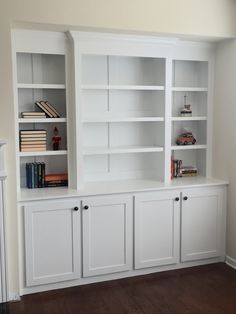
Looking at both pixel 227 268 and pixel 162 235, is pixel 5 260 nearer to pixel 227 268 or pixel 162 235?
pixel 162 235

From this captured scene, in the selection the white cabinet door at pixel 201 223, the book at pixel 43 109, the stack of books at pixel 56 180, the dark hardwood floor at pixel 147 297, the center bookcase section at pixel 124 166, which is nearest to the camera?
the dark hardwood floor at pixel 147 297

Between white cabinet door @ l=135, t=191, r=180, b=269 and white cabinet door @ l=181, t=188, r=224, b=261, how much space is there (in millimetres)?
89

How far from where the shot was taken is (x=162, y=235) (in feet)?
12.2

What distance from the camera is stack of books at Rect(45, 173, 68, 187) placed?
369 cm

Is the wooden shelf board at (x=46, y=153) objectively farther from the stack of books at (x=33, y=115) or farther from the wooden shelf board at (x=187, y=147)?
the wooden shelf board at (x=187, y=147)

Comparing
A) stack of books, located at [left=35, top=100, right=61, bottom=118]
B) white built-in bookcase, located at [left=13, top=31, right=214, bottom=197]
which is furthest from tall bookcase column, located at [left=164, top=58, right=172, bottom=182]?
stack of books, located at [left=35, top=100, right=61, bottom=118]

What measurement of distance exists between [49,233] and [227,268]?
5.81ft

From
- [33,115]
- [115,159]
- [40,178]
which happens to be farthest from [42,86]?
[115,159]

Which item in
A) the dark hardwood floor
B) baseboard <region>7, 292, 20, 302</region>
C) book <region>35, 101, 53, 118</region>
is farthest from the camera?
book <region>35, 101, 53, 118</region>

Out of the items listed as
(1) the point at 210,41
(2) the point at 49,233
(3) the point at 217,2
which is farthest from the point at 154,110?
(2) the point at 49,233

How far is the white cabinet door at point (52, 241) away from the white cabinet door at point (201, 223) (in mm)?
1061

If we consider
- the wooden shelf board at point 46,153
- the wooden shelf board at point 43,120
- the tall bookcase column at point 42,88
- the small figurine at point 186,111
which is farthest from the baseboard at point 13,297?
the small figurine at point 186,111

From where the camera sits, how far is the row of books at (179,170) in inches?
165

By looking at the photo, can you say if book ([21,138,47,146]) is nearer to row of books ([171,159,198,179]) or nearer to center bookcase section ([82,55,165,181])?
center bookcase section ([82,55,165,181])
